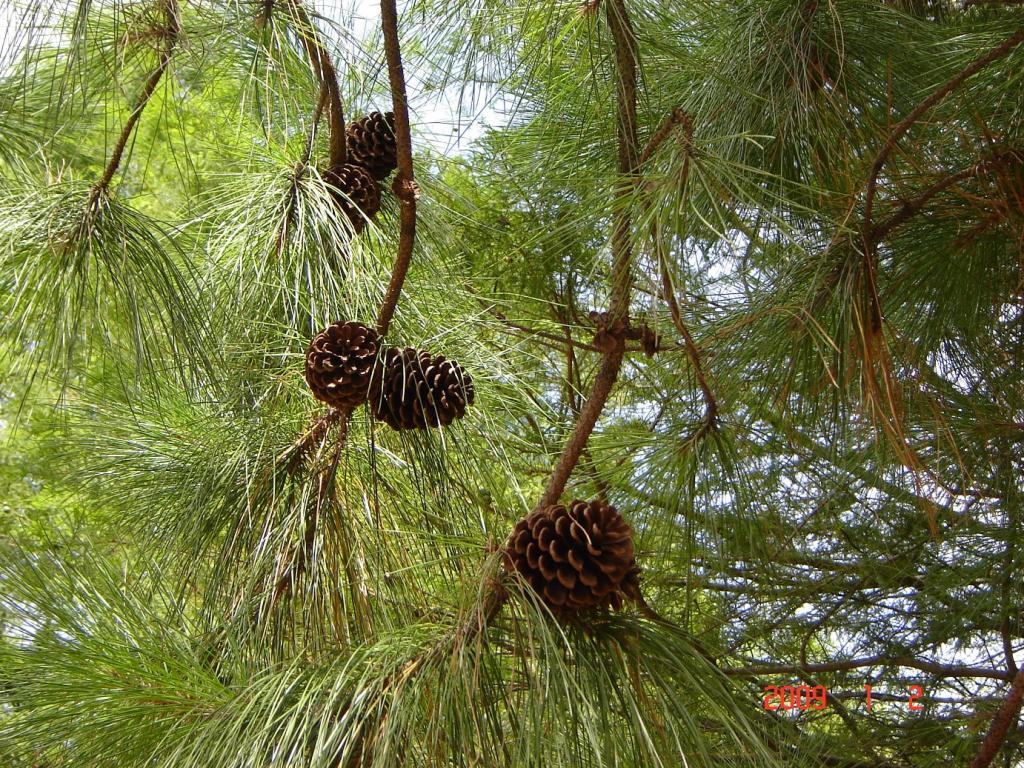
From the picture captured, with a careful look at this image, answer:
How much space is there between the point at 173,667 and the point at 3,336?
28 cm

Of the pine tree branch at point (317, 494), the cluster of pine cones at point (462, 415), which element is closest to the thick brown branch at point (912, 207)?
the cluster of pine cones at point (462, 415)

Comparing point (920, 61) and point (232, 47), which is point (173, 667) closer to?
point (232, 47)

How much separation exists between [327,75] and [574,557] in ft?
1.39

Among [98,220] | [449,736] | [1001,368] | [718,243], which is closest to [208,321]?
[98,220]

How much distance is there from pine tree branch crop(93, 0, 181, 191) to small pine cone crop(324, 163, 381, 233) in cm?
17

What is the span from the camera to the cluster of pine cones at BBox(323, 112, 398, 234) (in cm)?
92

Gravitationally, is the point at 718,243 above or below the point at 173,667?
above

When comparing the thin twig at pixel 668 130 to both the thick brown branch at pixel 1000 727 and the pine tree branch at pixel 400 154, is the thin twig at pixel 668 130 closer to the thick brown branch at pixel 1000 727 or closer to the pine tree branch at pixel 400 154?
the pine tree branch at pixel 400 154

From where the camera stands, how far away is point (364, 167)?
3.18ft

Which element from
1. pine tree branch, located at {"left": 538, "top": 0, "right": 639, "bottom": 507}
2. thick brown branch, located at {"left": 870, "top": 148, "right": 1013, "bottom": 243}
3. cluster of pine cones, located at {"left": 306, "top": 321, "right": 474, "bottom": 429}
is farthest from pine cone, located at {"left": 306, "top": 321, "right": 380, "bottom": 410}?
thick brown branch, located at {"left": 870, "top": 148, "right": 1013, "bottom": 243}

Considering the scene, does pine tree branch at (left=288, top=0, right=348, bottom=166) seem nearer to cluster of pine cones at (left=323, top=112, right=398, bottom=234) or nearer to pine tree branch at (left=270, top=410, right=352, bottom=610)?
cluster of pine cones at (left=323, top=112, right=398, bottom=234)

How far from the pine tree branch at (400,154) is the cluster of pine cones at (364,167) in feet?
0.58

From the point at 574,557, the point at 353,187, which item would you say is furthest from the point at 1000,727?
the point at 353,187

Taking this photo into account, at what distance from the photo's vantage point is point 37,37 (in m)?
0.65
